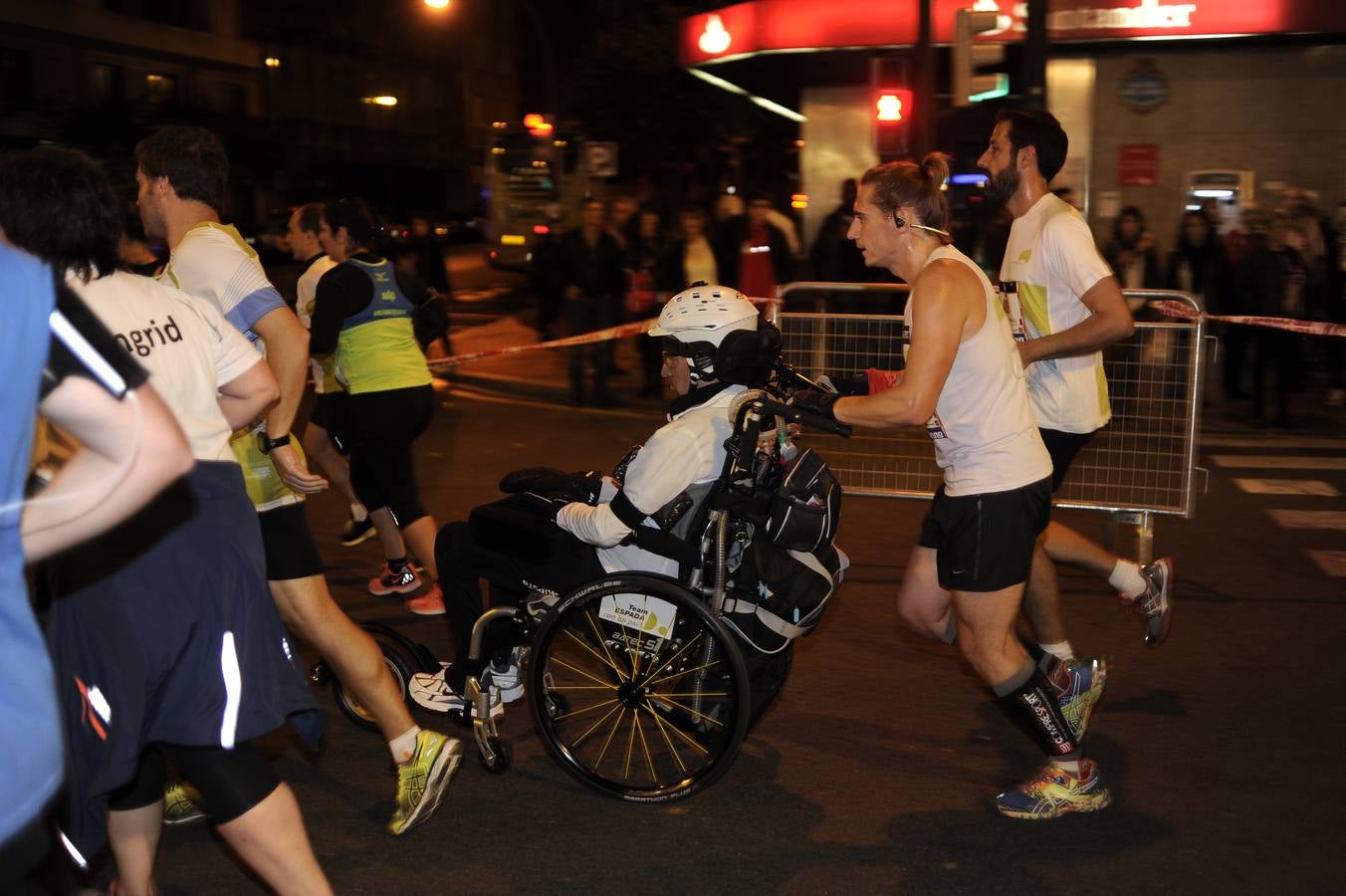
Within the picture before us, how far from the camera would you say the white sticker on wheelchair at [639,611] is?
13.9 feet

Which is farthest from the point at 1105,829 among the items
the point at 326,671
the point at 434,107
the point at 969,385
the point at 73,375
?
the point at 434,107

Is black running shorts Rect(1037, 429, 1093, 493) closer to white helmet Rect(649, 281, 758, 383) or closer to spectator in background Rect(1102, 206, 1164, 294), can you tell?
white helmet Rect(649, 281, 758, 383)

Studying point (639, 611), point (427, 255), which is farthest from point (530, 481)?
point (427, 255)

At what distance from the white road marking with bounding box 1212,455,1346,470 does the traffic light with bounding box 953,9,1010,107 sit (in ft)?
10.4

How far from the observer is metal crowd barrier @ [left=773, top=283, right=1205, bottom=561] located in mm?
6938

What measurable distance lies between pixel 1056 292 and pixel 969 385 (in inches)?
45.4

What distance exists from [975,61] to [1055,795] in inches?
283

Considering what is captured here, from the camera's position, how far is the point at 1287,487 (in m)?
9.16

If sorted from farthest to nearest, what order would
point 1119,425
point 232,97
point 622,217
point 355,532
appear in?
1. point 232,97
2. point 622,217
3. point 355,532
4. point 1119,425

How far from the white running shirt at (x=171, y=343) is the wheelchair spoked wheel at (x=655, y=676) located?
140cm

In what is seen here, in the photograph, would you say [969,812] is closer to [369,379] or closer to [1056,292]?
[1056,292]

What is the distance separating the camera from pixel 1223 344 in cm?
1291

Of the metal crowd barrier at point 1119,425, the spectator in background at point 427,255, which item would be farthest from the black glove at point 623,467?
the spectator in background at point 427,255

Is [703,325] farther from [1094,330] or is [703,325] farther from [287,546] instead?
[1094,330]
